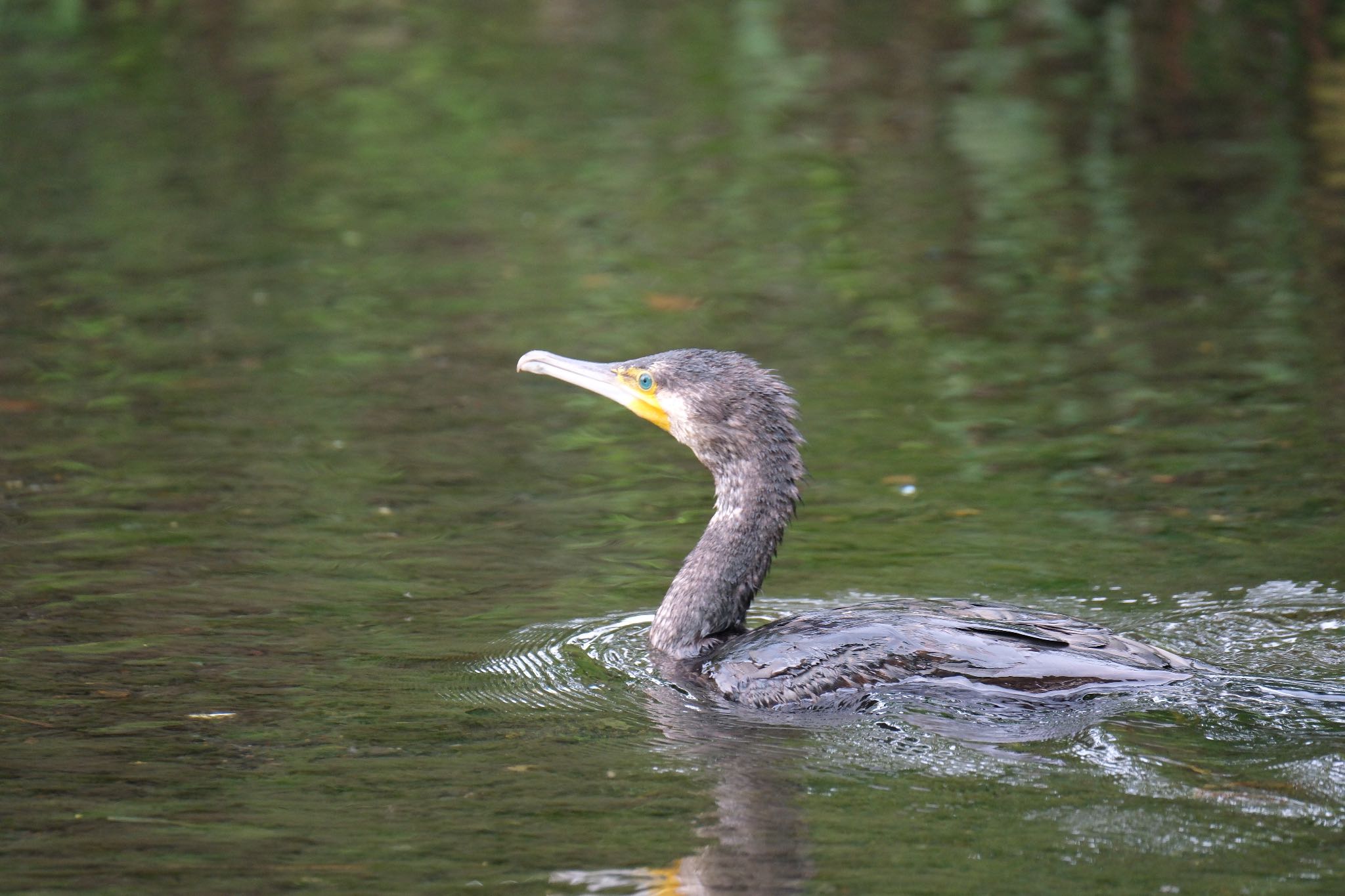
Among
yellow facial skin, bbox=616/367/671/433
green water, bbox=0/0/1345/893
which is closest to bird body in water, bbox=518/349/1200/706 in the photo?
yellow facial skin, bbox=616/367/671/433

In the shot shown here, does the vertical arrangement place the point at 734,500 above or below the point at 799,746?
above

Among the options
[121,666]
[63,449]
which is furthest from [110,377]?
[121,666]

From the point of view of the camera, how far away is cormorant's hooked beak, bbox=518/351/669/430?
711 centimetres

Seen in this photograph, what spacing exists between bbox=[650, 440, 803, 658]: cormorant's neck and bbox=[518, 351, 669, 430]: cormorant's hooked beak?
0.46 metres

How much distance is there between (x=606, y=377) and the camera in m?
7.12

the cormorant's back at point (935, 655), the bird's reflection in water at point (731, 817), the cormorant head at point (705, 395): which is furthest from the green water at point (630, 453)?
the cormorant head at point (705, 395)

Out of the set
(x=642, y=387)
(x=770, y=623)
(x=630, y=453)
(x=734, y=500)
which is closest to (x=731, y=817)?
(x=770, y=623)

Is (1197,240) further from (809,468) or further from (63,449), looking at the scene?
(63,449)

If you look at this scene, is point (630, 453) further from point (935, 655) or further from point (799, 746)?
point (799, 746)

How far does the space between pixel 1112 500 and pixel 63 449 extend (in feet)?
17.9

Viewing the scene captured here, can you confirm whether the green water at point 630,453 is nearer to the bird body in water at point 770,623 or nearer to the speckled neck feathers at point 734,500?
the bird body in water at point 770,623

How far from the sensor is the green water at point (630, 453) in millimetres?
5277

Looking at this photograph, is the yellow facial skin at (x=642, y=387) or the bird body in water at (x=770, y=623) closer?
the bird body in water at (x=770, y=623)

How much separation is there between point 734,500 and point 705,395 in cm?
44
